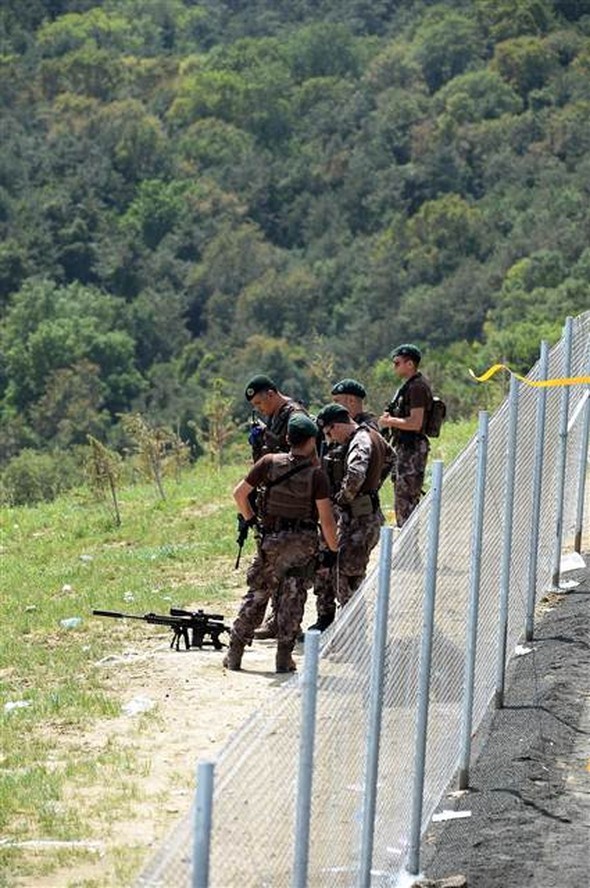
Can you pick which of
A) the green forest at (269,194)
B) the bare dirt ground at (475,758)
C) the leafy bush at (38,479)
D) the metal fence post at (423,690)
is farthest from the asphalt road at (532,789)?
the green forest at (269,194)

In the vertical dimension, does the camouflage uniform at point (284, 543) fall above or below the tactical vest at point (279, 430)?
below

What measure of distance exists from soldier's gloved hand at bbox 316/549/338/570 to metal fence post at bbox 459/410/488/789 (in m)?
1.71

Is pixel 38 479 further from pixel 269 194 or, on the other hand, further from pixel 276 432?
pixel 269 194

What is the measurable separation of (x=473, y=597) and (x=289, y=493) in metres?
1.64

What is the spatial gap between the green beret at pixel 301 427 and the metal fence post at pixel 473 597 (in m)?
1.24

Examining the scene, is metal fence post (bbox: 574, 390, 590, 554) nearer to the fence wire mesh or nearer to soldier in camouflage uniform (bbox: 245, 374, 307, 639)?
the fence wire mesh

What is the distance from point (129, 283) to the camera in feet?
298

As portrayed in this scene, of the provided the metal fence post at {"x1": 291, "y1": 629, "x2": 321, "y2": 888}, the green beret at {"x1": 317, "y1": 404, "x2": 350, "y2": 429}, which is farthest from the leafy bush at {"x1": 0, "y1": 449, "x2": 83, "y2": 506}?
the metal fence post at {"x1": 291, "y1": 629, "x2": 321, "y2": 888}

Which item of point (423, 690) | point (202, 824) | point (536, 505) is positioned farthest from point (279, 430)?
point (202, 824)

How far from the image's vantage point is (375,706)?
732 centimetres

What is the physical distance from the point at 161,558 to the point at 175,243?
76692 mm

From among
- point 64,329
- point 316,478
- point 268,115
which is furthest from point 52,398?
point 316,478

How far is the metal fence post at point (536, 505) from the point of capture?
11742mm

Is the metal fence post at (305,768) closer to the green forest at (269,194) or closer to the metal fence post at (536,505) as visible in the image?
the metal fence post at (536,505)
